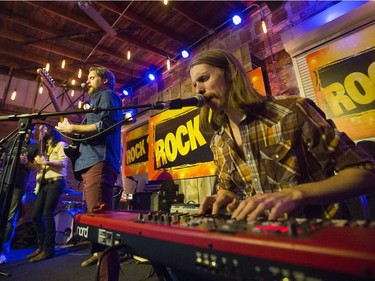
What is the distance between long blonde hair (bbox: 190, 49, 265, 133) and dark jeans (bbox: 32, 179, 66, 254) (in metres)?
2.73

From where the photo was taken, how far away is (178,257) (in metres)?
0.54

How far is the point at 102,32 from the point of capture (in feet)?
13.4

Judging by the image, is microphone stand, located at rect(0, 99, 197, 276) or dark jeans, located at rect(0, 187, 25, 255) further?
dark jeans, located at rect(0, 187, 25, 255)

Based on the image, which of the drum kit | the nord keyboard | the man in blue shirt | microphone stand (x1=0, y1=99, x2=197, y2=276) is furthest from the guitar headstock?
the drum kit

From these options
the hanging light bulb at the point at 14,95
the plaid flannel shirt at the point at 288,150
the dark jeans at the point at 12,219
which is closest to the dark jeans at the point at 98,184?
the plaid flannel shirt at the point at 288,150

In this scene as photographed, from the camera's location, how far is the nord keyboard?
34cm

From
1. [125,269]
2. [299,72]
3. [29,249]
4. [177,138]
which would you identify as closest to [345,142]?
[299,72]

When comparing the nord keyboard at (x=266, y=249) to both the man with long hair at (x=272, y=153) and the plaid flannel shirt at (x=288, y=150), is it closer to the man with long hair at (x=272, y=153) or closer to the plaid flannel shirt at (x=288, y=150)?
the man with long hair at (x=272, y=153)

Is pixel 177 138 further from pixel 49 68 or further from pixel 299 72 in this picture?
pixel 49 68

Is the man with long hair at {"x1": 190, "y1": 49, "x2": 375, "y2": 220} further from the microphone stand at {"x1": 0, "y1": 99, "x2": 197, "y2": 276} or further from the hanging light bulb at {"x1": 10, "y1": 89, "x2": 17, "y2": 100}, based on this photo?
the hanging light bulb at {"x1": 10, "y1": 89, "x2": 17, "y2": 100}

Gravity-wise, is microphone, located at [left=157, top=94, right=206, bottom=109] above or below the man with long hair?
above

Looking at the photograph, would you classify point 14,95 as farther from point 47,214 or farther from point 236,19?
point 236,19

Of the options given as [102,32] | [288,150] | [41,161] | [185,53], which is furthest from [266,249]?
[102,32]

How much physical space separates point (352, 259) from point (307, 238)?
3.5 inches
